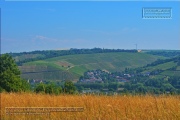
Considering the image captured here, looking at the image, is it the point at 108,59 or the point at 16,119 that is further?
the point at 108,59

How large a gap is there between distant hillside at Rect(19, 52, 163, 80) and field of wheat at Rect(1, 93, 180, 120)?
50.1m

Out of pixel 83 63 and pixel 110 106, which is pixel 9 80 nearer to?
pixel 110 106

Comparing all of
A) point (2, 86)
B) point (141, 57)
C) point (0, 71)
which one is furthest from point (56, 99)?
point (141, 57)

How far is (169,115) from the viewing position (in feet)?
22.9

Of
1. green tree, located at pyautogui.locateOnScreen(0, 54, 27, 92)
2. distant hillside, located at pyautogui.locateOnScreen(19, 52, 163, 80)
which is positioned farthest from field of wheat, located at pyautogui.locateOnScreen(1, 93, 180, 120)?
distant hillside, located at pyautogui.locateOnScreen(19, 52, 163, 80)

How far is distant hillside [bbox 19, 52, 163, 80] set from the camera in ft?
207

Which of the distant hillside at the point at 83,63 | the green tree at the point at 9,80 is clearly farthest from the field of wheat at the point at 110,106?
the distant hillside at the point at 83,63

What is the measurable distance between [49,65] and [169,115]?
207 feet

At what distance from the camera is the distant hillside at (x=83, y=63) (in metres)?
63.0

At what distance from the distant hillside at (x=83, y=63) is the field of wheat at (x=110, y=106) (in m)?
50.1

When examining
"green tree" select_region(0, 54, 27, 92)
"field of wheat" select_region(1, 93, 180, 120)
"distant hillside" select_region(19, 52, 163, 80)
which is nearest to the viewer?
"field of wheat" select_region(1, 93, 180, 120)

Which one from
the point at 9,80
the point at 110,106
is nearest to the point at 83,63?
the point at 9,80

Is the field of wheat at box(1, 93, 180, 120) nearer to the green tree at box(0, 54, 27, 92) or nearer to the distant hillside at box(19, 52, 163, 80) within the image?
the green tree at box(0, 54, 27, 92)

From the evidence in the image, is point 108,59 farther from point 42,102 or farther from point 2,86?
point 42,102
